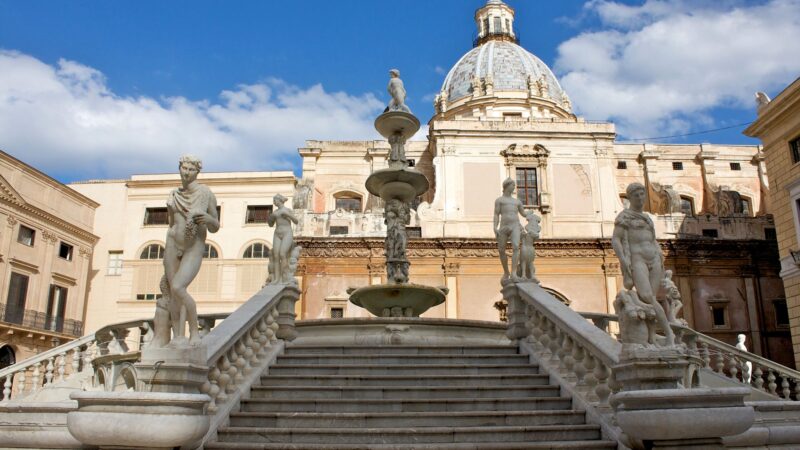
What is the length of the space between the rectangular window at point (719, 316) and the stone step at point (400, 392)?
26.1 meters

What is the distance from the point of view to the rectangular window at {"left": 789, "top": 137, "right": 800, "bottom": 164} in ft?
73.2

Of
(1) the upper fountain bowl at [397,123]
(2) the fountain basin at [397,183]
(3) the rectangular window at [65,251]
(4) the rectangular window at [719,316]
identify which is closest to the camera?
(2) the fountain basin at [397,183]

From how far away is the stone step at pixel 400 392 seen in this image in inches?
300

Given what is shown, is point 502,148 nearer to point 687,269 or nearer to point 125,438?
point 687,269

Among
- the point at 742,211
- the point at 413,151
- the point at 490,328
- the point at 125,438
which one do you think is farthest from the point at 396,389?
the point at 742,211

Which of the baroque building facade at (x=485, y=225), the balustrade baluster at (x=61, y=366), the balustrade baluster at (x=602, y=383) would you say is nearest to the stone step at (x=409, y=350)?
the balustrade baluster at (x=602, y=383)

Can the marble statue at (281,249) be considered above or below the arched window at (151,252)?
below

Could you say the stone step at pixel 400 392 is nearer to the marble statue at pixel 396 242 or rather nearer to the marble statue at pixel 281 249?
the marble statue at pixel 281 249

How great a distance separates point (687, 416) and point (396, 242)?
958cm

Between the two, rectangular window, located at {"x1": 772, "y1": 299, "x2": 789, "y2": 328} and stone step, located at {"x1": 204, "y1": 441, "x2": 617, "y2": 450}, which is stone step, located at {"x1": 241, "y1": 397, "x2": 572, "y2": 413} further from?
rectangular window, located at {"x1": 772, "y1": 299, "x2": 789, "y2": 328}

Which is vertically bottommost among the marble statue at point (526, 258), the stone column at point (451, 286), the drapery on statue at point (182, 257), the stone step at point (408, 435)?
the stone step at point (408, 435)

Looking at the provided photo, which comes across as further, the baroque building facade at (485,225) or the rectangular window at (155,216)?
the rectangular window at (155,216)

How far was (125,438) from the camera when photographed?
18.0 ft

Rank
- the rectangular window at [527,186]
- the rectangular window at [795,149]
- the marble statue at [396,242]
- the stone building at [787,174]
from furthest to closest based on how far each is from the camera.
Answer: the rectangular window at [527,186] < the rectangular window at [795,149] < the stone building at [787,174] < the marble statue at [396,242]
